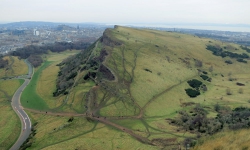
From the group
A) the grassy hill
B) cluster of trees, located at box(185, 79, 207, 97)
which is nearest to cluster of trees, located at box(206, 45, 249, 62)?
the grassy hill

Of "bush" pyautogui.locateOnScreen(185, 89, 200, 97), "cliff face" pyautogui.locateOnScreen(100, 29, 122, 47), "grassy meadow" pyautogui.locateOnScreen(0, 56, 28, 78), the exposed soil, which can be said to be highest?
"cliff face" pyautogui.locateOnScreen(100, 29, 122, 47)

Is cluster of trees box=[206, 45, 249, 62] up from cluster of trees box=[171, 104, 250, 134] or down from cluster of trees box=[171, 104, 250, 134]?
up

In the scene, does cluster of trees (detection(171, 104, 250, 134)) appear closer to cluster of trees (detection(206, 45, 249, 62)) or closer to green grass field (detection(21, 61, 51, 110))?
green grass field (detection(21, 61, 51, 110))

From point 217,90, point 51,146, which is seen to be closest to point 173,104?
point 217,90

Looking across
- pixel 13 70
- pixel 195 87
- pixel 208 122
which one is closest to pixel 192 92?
pixel 195 87

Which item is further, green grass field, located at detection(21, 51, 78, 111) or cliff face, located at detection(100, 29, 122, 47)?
cliff face, located at detection(100, 29, 122, 47)

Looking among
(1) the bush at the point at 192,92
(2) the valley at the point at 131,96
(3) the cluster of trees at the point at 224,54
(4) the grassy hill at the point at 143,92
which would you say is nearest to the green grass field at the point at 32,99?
(2) the valley at the point at 131,96

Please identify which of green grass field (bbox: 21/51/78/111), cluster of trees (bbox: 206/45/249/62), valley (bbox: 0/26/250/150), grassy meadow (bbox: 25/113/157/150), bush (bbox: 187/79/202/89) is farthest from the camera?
cluster of trees (bbox: 206/45/249/62)
